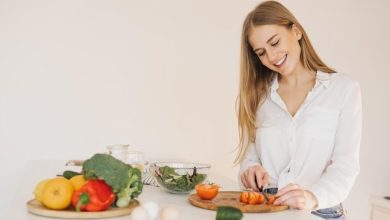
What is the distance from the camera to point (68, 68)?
2.26 m

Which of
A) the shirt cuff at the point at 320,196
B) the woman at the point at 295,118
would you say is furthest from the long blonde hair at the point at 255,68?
the shirt cuff at the point at 320,196

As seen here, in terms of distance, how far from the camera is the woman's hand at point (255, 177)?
145 centimetres

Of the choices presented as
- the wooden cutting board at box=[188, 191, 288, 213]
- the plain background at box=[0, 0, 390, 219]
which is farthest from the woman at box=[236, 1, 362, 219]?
the plain background at box=[0, 0, 390, 219]

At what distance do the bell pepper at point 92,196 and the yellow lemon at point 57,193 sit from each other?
0.02 metres

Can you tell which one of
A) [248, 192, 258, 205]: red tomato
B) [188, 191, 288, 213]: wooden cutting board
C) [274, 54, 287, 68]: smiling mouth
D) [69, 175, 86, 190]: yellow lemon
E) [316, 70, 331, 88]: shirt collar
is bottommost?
[188, 191, 288, 213]: wooden cutting board

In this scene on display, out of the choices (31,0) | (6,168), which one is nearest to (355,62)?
(31,0)

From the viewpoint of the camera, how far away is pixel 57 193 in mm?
952

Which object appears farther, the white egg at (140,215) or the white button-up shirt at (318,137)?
the white button-up shirt at (318,137)

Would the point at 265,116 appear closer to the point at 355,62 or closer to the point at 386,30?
the point at 355,62

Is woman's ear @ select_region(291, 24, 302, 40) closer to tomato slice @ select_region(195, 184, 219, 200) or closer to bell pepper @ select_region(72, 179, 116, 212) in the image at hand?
tomato slice @ select_region(195, 184, 219, 200)

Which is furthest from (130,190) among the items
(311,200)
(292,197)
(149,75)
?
(149,75)

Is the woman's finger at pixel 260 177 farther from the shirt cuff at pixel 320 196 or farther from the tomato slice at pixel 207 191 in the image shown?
the tomato slice at pixel 207 191

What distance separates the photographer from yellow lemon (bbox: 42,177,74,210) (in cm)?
95

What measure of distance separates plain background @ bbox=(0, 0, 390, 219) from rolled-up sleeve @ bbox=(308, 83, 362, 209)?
1.09 meters
